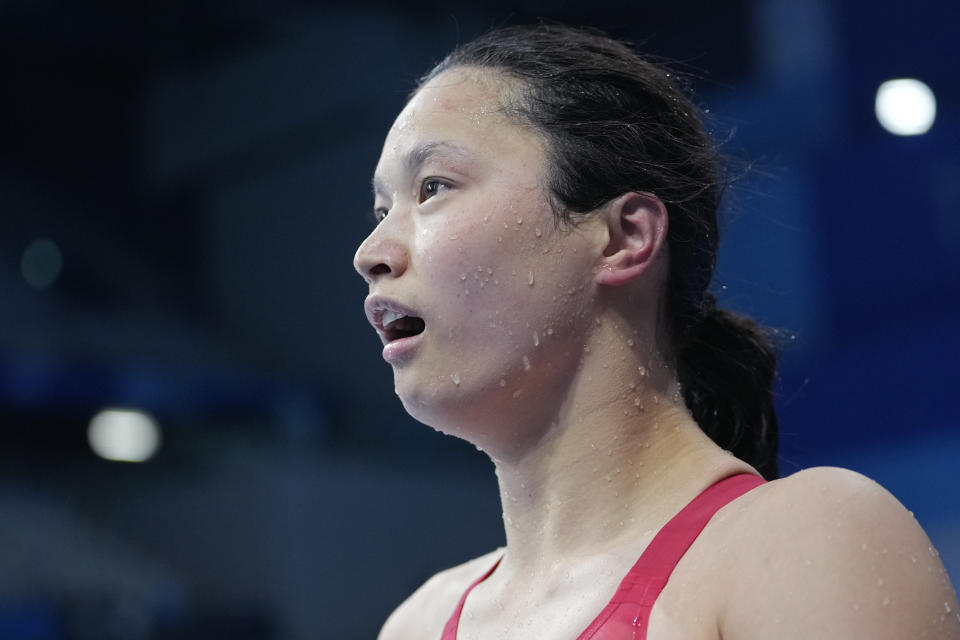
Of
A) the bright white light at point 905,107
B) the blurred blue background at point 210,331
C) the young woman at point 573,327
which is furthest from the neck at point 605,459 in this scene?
the blurred blue background at point 210,331

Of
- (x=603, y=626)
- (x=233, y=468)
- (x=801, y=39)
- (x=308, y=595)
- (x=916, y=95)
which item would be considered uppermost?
(x=801, y=39)

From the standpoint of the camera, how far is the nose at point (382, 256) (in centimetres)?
91

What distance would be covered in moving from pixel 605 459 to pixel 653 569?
136mm

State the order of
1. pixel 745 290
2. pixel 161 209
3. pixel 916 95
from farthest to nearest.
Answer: pixel 161 209, pixel 745 290, pixel 916 95

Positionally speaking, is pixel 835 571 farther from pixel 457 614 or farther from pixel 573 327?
pixel 457 614

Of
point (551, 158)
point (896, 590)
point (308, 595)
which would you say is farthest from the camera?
point (308, 595)

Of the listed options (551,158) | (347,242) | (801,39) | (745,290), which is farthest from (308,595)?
(551,158)

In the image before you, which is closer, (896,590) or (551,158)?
(896,590)

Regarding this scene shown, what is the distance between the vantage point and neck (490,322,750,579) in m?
0.89

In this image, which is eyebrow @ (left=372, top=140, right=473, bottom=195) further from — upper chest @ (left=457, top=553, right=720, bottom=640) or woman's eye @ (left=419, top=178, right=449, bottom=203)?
upper chest @ (left=457, top=553, right=720, bottom=640)

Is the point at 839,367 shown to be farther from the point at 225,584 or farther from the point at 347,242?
the point at 225,584

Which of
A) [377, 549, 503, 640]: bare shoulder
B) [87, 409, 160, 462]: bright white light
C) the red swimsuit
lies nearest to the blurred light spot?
[87, 409, 160, 462]: bright white light

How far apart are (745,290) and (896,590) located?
1126mm

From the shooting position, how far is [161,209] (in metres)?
2.53
